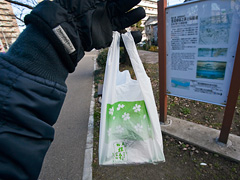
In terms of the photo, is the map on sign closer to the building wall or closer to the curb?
the curb

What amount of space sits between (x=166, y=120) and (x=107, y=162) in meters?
1.60

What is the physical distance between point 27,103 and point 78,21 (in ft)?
2.21

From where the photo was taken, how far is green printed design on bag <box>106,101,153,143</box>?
1532 millimetres

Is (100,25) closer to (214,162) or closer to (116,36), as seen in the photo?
(116,36)

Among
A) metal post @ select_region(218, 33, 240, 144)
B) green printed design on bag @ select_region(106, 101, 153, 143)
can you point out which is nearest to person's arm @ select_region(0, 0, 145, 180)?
green printed design on bag @ select_region(106, 101, 153, 143)

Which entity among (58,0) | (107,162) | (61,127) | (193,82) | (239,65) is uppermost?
(58,0)

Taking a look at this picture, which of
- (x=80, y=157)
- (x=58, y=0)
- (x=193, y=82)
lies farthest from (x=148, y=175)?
(x=58, y=0)

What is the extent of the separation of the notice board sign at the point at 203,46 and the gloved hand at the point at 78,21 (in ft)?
3.44

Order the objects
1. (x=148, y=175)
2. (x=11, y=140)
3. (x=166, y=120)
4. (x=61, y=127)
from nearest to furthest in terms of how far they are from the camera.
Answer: (x=11, y=140) → (x=148, y=175) → (x=166, y=120) → (x=61, y=127)

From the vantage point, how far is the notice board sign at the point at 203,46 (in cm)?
165

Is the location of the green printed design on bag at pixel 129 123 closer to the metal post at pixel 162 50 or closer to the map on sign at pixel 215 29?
the metal post at pixel 162 50

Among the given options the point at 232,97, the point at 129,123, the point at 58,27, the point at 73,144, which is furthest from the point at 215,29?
the point at 73,144

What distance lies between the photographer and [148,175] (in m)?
1.81

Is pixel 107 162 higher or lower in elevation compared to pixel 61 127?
higher
